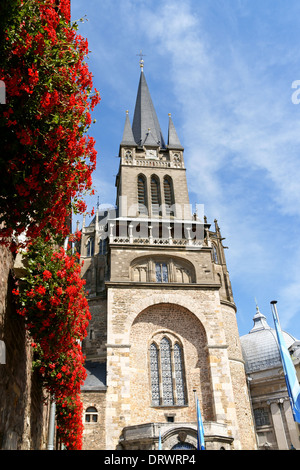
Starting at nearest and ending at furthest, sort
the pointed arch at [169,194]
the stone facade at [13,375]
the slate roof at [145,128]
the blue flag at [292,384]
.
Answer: the stone facade at [13,375] < the blue flag at [292,384] < the pointed arch at [169,194] < the slate roof at [145,128]

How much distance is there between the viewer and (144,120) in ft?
149

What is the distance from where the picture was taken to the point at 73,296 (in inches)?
310

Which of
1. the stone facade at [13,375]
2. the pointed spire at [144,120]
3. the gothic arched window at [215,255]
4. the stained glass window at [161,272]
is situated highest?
the pointed spire at [144,120]

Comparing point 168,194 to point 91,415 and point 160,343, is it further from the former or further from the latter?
point 91,415

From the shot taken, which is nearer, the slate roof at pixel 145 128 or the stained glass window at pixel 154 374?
the stained glass window at pixel 154 374

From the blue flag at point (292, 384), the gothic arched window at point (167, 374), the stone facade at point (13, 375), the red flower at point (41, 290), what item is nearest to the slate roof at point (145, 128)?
the gothic arched window at point (167, 374)

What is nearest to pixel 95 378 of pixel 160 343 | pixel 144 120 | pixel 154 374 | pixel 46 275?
pixel 154 374

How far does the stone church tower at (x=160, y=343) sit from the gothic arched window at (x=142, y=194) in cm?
19

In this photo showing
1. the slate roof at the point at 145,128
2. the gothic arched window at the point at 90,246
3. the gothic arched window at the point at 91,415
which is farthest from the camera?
the slate roof at the point at 145,128

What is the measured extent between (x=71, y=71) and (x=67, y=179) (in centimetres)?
128

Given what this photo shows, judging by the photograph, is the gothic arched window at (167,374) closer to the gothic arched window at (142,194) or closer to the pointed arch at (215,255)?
the pointed arch at (215,255)

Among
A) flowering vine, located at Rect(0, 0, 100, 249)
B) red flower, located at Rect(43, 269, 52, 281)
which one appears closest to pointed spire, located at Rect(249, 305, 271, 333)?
red flower, located at Rect(43, 269, 52, 281)

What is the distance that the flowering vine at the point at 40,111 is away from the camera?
4.62 m
